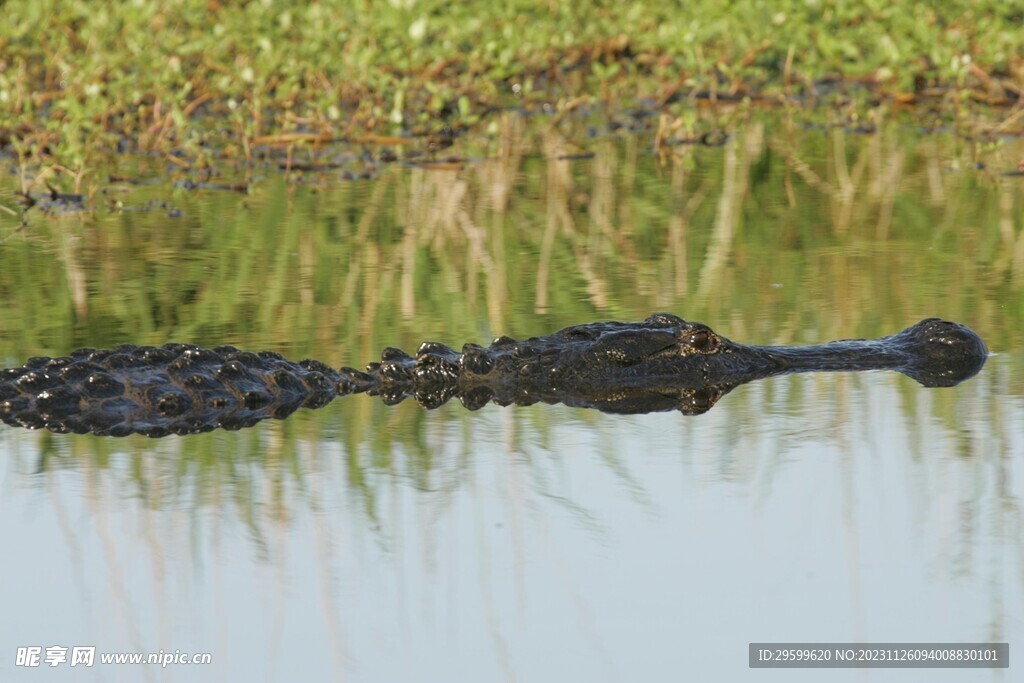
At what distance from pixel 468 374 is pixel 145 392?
3.90 ft

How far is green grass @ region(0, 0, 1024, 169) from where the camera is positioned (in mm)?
12867

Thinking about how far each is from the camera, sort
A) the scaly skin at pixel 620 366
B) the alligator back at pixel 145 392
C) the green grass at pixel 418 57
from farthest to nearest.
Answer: the green grass at pixel 418 57, the scaly skin at pixel 620 366, the alligator back at pixel 145 392

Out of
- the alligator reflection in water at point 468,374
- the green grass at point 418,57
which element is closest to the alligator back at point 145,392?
the alligator reflection in water at point 468,374

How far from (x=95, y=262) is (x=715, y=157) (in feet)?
16.0

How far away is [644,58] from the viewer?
16000 mm

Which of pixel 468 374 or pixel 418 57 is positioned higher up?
pixel 418 57

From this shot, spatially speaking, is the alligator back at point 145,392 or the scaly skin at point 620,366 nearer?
the alligator back at point 145,392

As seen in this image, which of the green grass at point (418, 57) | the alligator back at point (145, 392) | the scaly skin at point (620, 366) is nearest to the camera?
the alligator back at point (145, 392)

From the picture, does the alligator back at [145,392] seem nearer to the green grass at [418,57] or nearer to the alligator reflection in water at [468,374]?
the alligator reflection in water at [468,374]

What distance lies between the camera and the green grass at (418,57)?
12867 millimetres

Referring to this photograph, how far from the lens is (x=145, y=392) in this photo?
6.68 metres

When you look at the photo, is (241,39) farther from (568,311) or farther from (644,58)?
(568,311)

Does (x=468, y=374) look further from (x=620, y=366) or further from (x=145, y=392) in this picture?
(x=145, y=392)

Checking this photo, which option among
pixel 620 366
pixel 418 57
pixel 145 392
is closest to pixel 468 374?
pixel 620 366
